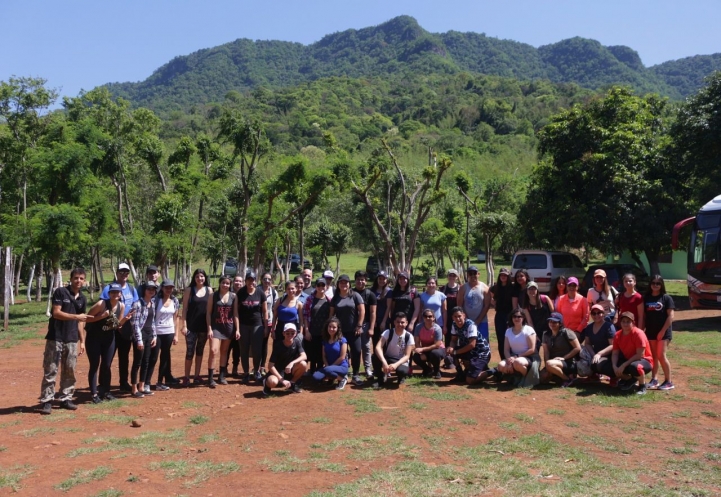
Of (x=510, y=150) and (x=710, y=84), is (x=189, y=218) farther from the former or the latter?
(x=510, y=150)

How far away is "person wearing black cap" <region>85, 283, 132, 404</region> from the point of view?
818cm

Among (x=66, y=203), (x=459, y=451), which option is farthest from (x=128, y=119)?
(x=459, y=451)

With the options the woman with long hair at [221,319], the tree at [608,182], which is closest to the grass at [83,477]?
the woman with long hair at [221,319]

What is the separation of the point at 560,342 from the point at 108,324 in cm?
590

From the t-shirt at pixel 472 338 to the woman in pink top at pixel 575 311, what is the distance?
1.26 metres

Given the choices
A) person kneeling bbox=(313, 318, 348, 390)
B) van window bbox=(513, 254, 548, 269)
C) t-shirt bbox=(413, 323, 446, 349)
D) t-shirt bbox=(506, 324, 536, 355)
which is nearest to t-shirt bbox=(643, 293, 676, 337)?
t-shirt bbox=(506, 324, 536, 355)

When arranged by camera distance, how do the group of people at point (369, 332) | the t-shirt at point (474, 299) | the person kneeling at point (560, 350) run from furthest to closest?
the t-shirt at point (474, 299), the person kneeling at point (560, 350), the group of people at point (369, 332)

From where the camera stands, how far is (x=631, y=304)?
9.19 metres

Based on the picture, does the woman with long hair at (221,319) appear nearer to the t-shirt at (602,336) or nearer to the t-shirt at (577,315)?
the t-shirt at (577,315)

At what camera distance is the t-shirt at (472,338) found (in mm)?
9289

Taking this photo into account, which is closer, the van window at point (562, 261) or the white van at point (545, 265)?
the white van at point (545, 265)

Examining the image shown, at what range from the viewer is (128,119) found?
29188 millimetres

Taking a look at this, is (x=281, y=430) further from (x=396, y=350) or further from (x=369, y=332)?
(x=369, y=332)

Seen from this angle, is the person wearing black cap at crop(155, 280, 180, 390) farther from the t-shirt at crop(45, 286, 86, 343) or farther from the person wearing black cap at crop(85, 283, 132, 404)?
the t-shirt at crop(45, 286, 86, 343)
